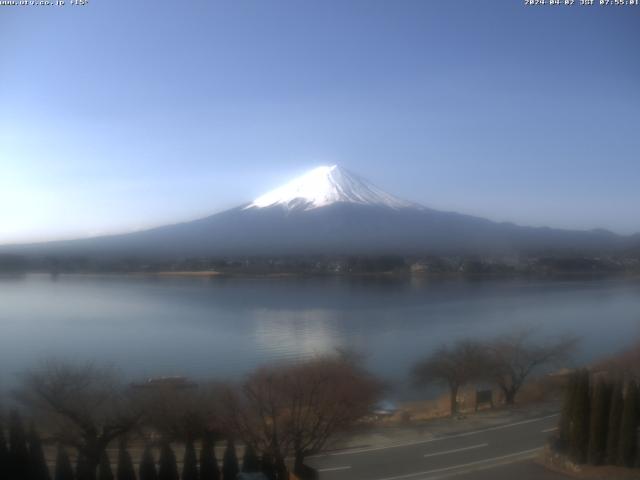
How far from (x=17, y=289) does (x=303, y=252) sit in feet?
7.32

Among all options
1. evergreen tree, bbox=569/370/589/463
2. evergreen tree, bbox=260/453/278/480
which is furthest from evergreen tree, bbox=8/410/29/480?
evergreen tree, bbox=569/370/589/463

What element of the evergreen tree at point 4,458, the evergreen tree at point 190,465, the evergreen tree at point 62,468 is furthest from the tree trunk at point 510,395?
the evergreen tree at point 4,458

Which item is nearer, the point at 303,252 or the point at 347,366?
the point at 347,366

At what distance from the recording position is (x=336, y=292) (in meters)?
4.70

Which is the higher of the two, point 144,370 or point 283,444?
point 144,370

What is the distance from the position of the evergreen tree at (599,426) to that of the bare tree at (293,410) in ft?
4.81

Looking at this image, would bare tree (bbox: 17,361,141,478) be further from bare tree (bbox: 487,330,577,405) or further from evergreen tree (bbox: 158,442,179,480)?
bare tree (bbox: 487,330,577,405)

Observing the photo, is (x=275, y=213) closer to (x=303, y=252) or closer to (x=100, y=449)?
(x=303, y=252)

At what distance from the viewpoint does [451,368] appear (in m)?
4.11

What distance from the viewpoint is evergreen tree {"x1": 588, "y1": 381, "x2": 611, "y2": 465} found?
3.42m

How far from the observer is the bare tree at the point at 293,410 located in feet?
10.7

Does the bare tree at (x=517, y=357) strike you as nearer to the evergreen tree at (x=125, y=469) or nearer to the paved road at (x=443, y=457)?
the paved road at (x=443, y=457)

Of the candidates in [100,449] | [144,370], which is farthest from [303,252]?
[100,449]

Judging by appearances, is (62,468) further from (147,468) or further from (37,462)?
(147,468)
